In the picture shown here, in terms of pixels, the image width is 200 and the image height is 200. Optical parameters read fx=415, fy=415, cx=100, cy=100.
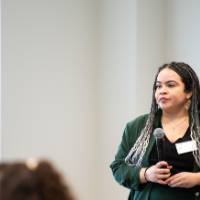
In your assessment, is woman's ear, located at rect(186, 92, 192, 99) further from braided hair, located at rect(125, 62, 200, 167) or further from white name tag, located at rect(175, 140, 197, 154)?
white name tag, located at rect(175, 140, 197, 154)

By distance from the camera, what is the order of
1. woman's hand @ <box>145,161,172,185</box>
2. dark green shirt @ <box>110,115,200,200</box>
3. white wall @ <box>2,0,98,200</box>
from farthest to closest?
white wall @ <box>2,0,98,200</box>
dark green shirt @ <box>110,115,200,200</box>
woman's hand @ <box>145,161,172,185</box>

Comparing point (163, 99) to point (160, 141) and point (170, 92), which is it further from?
point (160, 141)

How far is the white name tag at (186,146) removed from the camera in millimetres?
2086

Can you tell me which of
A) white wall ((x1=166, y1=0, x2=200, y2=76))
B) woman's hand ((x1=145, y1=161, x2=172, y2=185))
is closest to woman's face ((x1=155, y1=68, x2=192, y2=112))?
woman's hand ((x1=145, y1=161, x2=172, y2=185))

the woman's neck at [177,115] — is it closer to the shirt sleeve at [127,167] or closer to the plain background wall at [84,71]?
the shirt sleeve at [127,167]

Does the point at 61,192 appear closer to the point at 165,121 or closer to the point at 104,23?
the point at 165,121

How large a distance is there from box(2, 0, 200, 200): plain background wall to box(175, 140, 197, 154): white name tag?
1.21m

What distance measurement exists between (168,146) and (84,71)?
1538 mm

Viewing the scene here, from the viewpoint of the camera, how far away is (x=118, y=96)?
3422 mm

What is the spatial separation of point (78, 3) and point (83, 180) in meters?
1.49

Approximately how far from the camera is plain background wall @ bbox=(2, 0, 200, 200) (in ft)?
10.2

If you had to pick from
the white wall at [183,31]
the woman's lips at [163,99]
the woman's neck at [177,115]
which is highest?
the white wall at [183,31]

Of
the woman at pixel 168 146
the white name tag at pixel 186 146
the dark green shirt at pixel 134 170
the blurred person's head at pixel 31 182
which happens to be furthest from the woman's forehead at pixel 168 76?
the blurred person's head at pixel 31 182

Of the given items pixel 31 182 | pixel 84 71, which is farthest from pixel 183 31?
pixel 31 182
